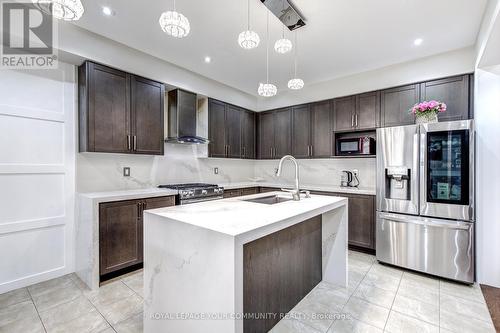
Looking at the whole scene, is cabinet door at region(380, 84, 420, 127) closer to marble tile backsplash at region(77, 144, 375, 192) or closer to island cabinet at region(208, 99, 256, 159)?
marble tile backsplash at region(77, 144, 375, 192)

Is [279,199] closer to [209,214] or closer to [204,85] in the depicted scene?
[209,214]

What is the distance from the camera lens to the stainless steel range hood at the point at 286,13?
203 cm

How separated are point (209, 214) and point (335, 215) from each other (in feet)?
5.09

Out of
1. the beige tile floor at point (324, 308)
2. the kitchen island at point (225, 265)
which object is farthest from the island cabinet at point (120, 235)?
the kitchen island at point (225, 265)

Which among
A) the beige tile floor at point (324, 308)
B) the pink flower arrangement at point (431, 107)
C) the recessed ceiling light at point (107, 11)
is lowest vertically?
the beige tile floor at point (324, 308)

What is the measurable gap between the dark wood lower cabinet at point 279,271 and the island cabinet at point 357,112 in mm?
1999

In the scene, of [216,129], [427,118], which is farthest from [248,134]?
[427,118]

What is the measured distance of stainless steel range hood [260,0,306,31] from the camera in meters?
2.03

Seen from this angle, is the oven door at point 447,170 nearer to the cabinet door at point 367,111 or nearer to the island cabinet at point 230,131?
the cabinet door at point 367,111

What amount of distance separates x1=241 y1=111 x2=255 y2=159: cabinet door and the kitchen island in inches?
100

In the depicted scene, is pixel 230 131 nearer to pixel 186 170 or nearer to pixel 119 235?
pixel 186 170

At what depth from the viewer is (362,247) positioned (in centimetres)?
345

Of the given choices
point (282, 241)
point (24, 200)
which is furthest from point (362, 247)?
point (24, 200)

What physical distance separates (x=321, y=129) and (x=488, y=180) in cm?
225
